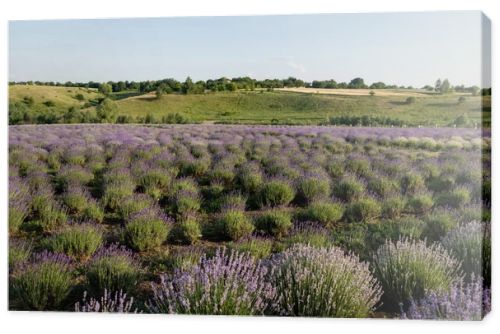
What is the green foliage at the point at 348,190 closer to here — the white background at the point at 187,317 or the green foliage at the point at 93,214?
the white background at the point at 187,317

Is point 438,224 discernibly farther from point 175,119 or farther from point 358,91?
point 175,119

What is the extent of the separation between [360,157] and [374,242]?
0.76 metres

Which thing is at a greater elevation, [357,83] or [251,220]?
[357,83]

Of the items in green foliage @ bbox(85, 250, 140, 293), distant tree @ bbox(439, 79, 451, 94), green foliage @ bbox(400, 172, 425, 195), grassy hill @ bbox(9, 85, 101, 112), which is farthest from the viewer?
grassy hill @ bbox(9, 85, 101, 112)

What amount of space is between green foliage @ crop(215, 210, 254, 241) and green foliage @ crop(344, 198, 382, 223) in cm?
86

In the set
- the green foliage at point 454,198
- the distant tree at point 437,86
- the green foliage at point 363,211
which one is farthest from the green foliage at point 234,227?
the distant tree at point 437,86

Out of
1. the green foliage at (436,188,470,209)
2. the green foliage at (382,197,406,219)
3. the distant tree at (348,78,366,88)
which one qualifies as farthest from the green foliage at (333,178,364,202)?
the distant tree at (348,78,366,88)

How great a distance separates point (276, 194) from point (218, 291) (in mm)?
1172

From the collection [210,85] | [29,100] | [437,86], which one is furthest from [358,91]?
[29,100]

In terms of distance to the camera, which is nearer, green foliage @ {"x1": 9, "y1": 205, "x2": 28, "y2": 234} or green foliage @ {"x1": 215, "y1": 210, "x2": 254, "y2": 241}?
green foliage @ {"x1": 215, "y1": 210, "x2": 254, "y2": 241}

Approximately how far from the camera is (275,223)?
6.59 metres

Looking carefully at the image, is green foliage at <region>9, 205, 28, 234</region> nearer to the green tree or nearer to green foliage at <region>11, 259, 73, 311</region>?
green foliage at <region>11, 259, 73, 311</region>

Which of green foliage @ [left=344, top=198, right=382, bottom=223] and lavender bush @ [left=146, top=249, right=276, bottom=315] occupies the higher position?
green foliage @ [left=344, top=198, right=382, bottom=223]

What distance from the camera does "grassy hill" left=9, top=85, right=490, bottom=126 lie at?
6332 millimetres
